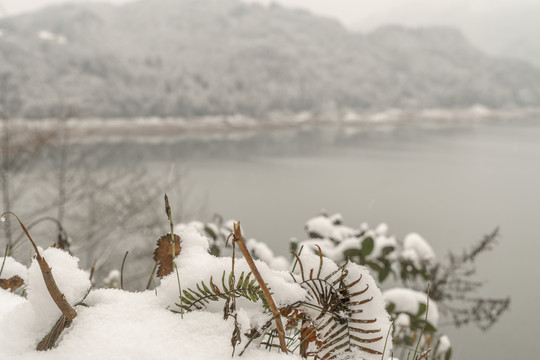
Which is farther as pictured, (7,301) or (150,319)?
(7,301)

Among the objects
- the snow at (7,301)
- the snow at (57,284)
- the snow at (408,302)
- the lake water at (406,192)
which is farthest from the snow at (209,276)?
the lake water at (406,192)

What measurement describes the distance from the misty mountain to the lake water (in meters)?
21.0

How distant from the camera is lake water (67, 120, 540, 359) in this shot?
17828 millimetres

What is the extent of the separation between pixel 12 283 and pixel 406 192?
34556mm

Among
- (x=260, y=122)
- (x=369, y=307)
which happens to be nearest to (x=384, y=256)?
(x=369, y=307)

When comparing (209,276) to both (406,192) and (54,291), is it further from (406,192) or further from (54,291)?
(406,192)

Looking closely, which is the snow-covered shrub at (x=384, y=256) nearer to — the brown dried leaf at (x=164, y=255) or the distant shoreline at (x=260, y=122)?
the brown dried leaf at (x=164, y=255)

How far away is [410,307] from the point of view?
7.36ft

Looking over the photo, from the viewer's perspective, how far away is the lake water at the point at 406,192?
1783cm

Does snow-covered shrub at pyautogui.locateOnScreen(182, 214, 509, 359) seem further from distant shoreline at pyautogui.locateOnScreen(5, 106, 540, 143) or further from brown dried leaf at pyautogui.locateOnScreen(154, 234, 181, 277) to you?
distant shoreline at pyautogui.locateOnScreen(5, 106, 540, 143)

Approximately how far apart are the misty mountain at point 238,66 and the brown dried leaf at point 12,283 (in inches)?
1824

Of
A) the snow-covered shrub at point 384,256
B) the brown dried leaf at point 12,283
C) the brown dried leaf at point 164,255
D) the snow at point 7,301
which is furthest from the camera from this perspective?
the snow-covered shrub at point 384,256

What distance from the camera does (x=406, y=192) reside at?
1313 inches

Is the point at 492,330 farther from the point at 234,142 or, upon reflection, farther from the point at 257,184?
the point at 234,142
